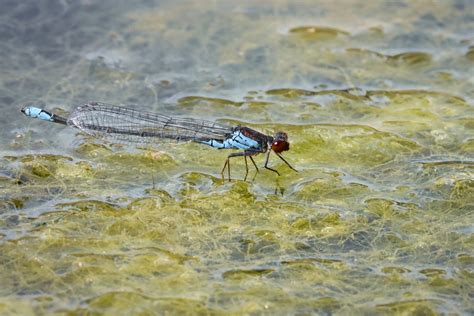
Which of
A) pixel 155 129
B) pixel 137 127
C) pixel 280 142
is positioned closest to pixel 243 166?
pixel 280 142

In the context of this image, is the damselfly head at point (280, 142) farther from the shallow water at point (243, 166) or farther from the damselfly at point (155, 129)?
the shallow water at point (243, 166)

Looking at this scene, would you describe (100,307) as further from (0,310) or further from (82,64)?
(82,64)

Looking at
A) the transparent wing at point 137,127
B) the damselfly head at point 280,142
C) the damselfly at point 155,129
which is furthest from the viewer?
the transparent wing at point 137,127

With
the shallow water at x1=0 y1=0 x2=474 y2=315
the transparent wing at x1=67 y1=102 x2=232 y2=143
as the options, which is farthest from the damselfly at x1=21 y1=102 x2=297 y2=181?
the shallow water at x1=0 y1=0 x2=474 y2=315

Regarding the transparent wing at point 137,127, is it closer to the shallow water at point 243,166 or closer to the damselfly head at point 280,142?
the shallow water at point 243,166

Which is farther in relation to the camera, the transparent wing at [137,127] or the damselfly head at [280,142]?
the transparent wing at [137,127]

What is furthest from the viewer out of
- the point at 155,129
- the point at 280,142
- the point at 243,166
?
the point at 155,129

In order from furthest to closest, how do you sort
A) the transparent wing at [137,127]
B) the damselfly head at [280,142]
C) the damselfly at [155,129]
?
1. the transparent wing at [137,127]
2. the damselfly at [155,129]
3. the damselfly head at [280,142]

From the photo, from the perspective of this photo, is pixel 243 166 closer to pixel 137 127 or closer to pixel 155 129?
pixel 155 129

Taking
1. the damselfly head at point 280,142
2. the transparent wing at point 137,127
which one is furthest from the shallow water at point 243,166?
the damselfly head at point 280,142
